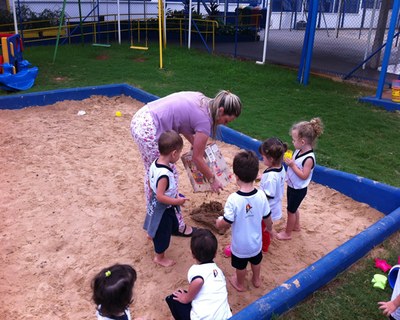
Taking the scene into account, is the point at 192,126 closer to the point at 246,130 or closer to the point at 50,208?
the point at 50,208

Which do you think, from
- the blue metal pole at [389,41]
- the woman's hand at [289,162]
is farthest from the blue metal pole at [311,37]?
the woman's hand at [289,162]

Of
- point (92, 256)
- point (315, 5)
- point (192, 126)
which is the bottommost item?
point (92, 256)

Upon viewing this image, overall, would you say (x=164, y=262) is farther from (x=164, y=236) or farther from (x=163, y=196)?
(x=163, y=196)

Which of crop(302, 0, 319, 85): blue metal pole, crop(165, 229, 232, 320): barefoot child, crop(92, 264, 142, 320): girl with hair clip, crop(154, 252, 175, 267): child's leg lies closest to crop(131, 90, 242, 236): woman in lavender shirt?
crop(154, 252, 175, 267): child's leg

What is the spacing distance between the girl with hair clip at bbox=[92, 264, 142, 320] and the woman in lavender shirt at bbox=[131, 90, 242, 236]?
1.39 m

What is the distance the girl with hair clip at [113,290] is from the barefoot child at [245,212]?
3.03 feet

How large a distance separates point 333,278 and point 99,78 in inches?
311

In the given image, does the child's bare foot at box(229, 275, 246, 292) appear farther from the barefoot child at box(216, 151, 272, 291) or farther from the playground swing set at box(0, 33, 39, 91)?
the playground swing set at box(0, 33, 39, 91)

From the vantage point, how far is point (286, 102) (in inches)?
322

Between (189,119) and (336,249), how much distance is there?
1.57 meters

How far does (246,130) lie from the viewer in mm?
6383

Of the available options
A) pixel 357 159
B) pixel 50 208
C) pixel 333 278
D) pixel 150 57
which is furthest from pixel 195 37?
pixel 333 278

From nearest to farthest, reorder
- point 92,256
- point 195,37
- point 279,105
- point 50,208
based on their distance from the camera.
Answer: point 92,256 < point 50,208 < point 279,105 < point 195,37

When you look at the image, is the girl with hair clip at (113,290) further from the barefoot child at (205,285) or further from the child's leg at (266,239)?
the child's leg at (266,239)
